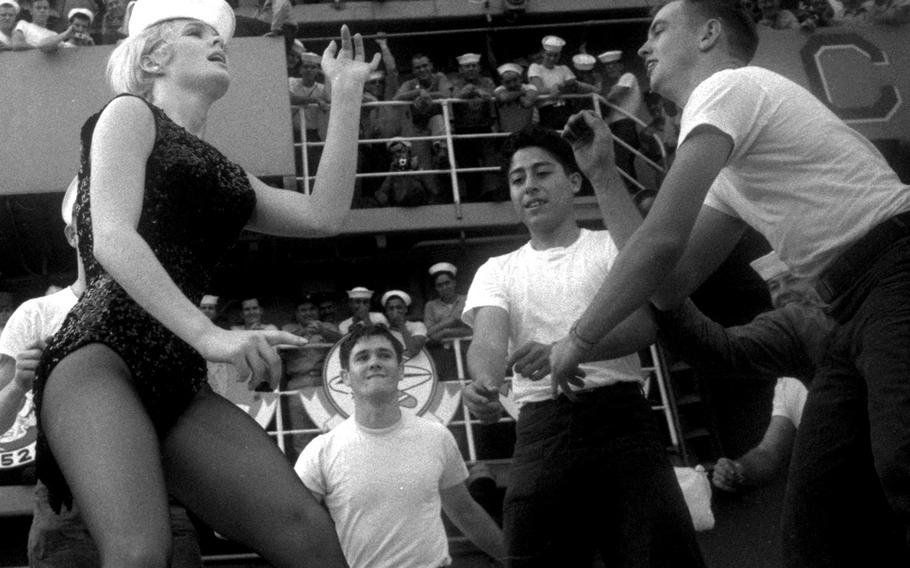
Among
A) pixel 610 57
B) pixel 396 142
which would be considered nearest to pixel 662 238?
pixel 396 142

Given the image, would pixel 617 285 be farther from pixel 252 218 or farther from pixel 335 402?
pixel 335 402

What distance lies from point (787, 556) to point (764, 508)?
728 centimetres

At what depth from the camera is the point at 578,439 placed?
3615 mm

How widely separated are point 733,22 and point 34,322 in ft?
8.27

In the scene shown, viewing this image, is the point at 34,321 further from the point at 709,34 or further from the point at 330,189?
the point at 709,34

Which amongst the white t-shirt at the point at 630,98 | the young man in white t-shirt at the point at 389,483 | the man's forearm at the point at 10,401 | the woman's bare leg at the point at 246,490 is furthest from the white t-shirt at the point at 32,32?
the woman's bare leg at the point at 246,490

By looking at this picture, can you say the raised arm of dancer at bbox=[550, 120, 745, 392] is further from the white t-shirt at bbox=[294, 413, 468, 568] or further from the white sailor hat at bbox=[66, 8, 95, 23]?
the white sailor hat at bbox=[66, 8, 95, 23]

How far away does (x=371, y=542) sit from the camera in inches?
197

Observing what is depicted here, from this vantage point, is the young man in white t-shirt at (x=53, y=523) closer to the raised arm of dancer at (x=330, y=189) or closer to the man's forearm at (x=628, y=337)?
the raised arm of dancer at (x=330, y=189)

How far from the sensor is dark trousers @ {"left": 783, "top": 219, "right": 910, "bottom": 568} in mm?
2678

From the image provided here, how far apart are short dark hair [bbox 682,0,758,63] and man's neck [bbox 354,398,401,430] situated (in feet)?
8.28

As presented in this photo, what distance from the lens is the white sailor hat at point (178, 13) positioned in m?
2.83

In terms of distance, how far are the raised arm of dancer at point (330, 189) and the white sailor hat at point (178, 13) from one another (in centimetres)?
27

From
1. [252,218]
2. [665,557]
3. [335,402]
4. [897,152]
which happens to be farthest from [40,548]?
[897,152]
